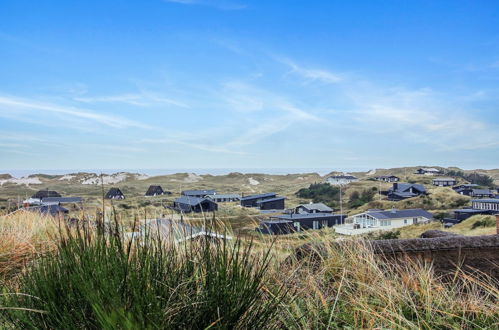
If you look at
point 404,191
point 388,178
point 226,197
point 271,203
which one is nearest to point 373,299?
point 271,203

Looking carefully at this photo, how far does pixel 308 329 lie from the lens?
2.71 m

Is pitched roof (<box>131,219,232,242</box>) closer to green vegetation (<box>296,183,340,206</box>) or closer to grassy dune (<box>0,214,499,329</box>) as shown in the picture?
grassy dune (<box>0,214,499,329</box>)

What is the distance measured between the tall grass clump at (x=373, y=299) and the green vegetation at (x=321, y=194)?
6063cm

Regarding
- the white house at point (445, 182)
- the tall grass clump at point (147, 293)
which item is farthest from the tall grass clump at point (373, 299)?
the white house at point (445, 182)

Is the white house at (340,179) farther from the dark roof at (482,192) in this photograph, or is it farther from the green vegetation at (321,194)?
the dark roof at (482,192)

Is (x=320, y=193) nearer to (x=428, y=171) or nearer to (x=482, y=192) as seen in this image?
(x=482, y=192)

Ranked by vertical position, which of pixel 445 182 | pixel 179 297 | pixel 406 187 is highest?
pixel 179 297

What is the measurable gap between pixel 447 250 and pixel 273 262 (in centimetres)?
174

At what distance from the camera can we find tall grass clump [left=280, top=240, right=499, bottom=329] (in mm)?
2938

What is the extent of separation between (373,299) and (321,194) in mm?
64000

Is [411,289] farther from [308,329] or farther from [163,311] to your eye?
[163,311]

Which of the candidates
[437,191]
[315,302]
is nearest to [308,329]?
[315,302]

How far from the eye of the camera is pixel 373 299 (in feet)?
11.0

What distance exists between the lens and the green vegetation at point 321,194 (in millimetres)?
64812
